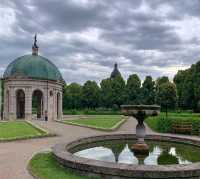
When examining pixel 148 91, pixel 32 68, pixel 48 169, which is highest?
pixel 32 68

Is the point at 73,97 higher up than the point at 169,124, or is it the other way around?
the point at 73,97

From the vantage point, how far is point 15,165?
10547 millimetres

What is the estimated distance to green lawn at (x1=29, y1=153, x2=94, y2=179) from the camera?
877 cm

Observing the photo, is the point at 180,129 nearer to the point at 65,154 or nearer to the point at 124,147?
the point at 124,147

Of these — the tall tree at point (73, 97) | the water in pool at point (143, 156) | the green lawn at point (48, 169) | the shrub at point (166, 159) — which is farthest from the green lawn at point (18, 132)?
the tall tree at point (73, 97)

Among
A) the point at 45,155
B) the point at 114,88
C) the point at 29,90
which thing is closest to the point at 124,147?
the point at 45,155

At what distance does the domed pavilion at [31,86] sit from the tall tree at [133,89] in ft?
95.0

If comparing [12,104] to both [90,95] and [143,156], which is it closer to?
[90,95]

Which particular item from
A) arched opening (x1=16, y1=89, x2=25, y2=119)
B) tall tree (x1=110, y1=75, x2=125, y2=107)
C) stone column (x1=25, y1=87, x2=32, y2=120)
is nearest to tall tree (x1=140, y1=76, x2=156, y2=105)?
tall tree (x1=110, y1=75, x2=125, y2=107)

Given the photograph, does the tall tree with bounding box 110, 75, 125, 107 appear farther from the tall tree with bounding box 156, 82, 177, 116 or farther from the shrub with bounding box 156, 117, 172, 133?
the shrub with bounding box 156, 117, 172, 133

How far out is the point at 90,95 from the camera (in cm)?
7738

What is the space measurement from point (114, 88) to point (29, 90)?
116 feet

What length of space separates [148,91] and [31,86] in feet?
129

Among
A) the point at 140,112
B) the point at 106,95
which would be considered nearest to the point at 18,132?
the point at 140,112
